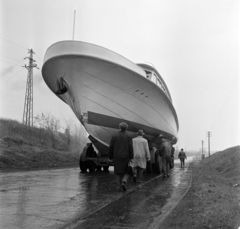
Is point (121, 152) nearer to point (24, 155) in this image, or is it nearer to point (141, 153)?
point (141, 153)

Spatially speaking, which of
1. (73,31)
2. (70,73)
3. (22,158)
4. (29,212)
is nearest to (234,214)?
(29,212)

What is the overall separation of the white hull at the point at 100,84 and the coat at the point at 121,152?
3.16 m

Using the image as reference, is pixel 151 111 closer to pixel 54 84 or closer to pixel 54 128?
pixel 54 84

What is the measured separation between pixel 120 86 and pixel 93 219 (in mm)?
6170

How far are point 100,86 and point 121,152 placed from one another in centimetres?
363

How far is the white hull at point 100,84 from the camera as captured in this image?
873cm

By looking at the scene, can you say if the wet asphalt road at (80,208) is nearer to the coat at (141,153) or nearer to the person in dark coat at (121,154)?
the person in dark coat at (121,154)

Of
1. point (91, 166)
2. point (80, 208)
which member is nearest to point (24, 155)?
point (91, 166)

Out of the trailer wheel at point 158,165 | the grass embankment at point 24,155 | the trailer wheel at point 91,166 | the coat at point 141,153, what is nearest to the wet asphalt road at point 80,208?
the coat at point 141,153

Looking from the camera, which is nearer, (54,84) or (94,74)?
(94,74)

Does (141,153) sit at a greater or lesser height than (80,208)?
greater

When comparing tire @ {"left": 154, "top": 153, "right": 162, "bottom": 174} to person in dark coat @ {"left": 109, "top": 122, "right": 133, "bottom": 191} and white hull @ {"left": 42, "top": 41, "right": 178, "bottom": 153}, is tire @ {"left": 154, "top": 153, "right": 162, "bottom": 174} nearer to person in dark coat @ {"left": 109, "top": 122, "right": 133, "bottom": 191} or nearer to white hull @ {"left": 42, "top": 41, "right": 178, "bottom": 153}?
white hull @ {"left": 42, "top": 41, "right": 178, "bottom": 153}

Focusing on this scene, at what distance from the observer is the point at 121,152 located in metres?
5.80

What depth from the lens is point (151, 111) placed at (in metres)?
10.5
